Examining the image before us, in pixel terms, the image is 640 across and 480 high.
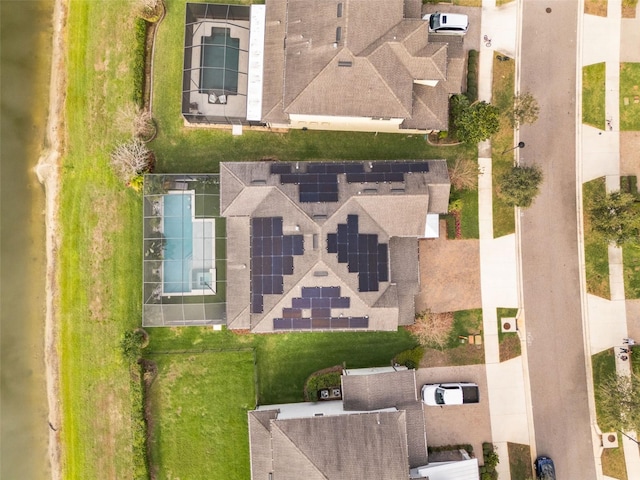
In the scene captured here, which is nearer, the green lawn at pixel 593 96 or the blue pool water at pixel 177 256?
the blue pool water at pixel 177 256

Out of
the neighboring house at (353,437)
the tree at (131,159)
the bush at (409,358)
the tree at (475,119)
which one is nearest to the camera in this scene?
the neighboring house at (353,437)

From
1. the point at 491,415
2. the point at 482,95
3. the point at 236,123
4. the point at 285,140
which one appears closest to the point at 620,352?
the point at 491,415

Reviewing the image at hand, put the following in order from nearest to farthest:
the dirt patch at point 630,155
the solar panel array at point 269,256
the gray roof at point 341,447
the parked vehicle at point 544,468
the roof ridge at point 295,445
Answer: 1. the roof ridge at point 295,445
2. the gray roof at point 341,447
3. the solar panel array at point 269,256
4. the parked vehicle at point 544,468
5. the dirt patch at point 630,155

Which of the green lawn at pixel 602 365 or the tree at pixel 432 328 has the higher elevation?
the tree at pixel 432 328

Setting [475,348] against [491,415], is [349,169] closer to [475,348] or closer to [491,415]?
[475,348]

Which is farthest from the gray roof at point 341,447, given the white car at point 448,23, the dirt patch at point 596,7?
the dirt patch at point 596,7

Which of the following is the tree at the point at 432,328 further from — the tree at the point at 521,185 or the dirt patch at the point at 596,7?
the dirt patch at the point at 596,7

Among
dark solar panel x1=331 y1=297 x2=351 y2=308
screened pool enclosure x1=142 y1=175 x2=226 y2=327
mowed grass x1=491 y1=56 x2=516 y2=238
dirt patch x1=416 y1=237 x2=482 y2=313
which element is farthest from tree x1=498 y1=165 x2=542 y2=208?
screened pool enclosure x1=142 y1=175 x2=226 y2=327
